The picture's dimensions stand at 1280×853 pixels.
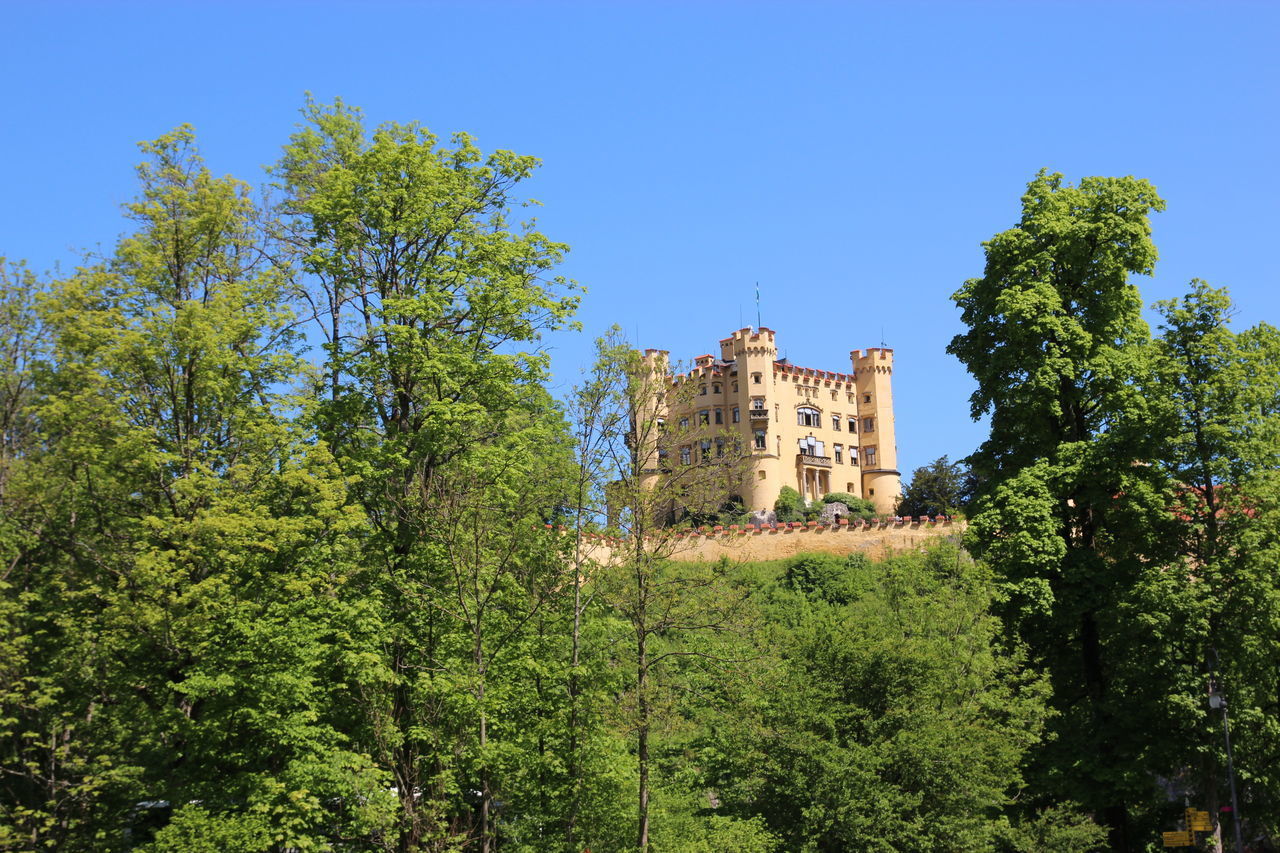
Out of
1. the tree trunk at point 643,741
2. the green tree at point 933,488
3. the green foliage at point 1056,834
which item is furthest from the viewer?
the green tree at point 933,488

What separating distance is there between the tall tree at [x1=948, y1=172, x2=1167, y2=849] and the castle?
179 ft

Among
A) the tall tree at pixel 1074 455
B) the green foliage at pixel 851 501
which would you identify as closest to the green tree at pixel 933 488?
the green foliage at pixel 851 501

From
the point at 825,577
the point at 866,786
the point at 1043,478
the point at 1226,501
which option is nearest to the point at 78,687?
the point at 866,786

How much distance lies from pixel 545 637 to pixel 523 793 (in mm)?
2878

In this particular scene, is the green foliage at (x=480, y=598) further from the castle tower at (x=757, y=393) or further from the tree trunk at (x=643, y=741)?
the castle tower at (x=757, y=393)

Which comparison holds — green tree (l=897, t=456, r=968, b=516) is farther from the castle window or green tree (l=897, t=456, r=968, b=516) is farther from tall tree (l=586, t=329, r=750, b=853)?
tall tree (l=586, t=329, r=750, b=853)

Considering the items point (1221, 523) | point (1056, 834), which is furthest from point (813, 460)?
point (1056, 834)

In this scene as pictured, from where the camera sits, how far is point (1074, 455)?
1244 inches

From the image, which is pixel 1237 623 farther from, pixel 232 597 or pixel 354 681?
pixel 232 597

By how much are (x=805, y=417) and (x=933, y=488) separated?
1587 centimetres

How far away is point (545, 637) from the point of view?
24.2m

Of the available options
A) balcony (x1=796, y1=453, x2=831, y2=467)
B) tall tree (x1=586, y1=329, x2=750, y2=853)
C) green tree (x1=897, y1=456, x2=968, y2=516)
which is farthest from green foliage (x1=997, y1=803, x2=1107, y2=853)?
balcony (x1=796, y1=453, x2=831, y2=467)

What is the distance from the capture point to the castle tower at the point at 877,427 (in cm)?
9944

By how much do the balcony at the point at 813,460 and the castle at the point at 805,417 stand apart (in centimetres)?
7
